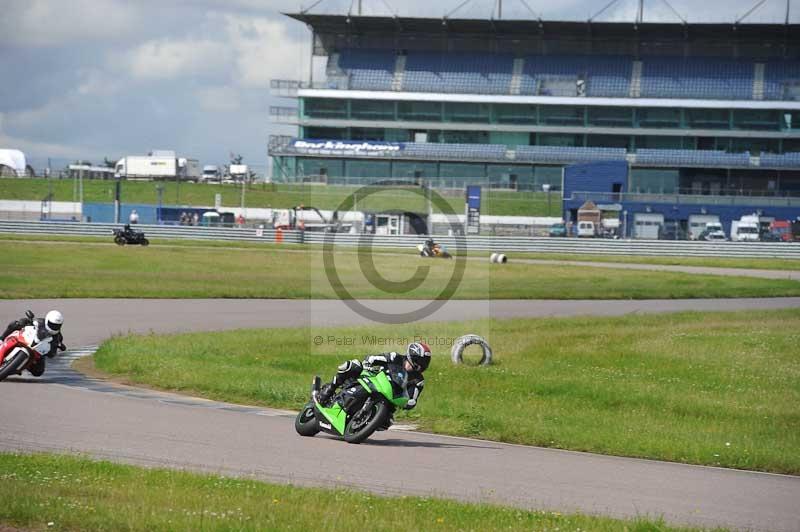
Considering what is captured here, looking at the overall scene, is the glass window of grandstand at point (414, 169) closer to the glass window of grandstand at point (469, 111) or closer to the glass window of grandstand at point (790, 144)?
the glass window of grandstand at point (469, 111)

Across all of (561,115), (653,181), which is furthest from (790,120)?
(561,115)

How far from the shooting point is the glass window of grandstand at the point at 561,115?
87.1 metres

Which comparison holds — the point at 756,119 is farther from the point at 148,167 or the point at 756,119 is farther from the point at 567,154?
the point at 148,167

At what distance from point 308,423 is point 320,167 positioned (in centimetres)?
7469

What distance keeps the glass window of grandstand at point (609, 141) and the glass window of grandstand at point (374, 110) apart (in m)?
16.5

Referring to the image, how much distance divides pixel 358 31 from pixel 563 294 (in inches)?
2341

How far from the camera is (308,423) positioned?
12.3m

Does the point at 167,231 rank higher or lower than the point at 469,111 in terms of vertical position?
lower

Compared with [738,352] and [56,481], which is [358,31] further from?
[56,481]

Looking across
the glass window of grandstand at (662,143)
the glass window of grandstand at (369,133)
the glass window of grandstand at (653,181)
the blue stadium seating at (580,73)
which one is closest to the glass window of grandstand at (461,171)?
the glass window of grandstand at (369,133)

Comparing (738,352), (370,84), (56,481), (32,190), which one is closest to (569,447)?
(56,481)

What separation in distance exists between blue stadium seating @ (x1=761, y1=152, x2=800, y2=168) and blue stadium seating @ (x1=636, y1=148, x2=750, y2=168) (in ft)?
4.56

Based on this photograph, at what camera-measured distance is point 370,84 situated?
89.9 metres

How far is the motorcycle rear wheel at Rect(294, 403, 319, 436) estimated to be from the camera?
40.2 feet
